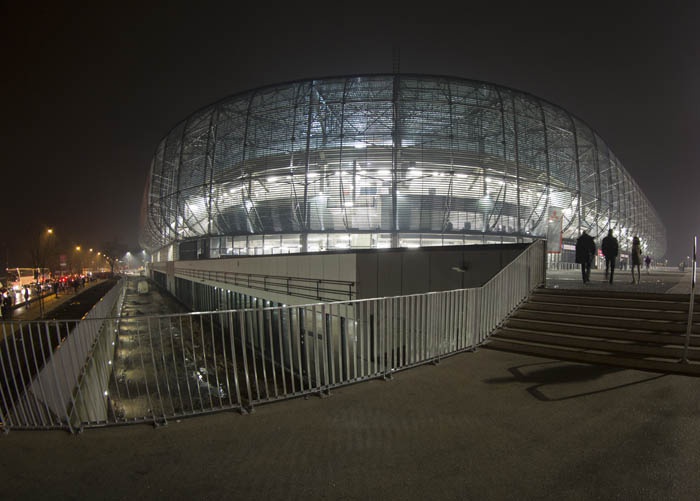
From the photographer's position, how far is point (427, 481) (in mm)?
2867

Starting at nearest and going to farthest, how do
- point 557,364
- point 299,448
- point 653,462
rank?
point 653,462 → point 299,448 → point 557,364

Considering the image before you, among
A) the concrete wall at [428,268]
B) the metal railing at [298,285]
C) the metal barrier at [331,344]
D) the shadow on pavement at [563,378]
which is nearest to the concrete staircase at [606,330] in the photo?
the shadow on pavement at [563,378]

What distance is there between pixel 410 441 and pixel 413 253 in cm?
832

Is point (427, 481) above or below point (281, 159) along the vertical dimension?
below

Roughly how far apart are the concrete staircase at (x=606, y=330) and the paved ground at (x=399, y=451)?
44.4 inches

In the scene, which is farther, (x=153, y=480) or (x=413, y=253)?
(x=413, y=253)

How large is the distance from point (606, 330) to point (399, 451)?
5.58 m

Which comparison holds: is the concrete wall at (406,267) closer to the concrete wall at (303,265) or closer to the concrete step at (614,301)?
the concrete wall at (303,265)

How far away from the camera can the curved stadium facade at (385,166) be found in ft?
94.9

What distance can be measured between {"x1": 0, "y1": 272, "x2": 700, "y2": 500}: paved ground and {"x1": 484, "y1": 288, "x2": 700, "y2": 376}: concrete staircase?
1129 mm

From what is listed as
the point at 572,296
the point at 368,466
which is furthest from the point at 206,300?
the point at 368,466

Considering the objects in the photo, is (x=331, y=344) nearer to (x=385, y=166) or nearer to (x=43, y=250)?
(x=385, y=166)

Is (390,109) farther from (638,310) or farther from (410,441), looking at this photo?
(410,441)

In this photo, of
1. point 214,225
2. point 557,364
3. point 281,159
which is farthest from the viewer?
point 214,225
